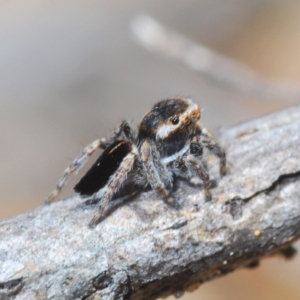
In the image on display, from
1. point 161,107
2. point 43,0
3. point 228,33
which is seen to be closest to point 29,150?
point 43,0

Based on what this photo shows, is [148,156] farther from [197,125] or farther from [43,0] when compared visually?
[43,0]

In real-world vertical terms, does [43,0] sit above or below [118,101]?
above

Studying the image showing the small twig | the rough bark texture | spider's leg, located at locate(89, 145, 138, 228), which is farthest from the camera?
the small twig

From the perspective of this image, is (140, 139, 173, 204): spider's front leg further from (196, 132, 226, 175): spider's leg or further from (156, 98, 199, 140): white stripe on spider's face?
(196, 132, 226, 175): spider's leg

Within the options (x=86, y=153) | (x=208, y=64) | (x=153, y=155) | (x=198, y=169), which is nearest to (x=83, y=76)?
(x=208, y=64)

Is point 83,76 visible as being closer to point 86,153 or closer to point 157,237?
point 86,153

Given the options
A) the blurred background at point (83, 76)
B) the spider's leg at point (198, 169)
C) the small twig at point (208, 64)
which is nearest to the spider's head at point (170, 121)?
Result: the spider's leg at point (198, 169)

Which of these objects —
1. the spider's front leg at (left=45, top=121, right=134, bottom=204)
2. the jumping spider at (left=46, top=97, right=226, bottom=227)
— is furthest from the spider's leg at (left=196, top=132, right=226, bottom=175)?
the spider's front leg at (left=45, top=121, right=134, bottom=204)
